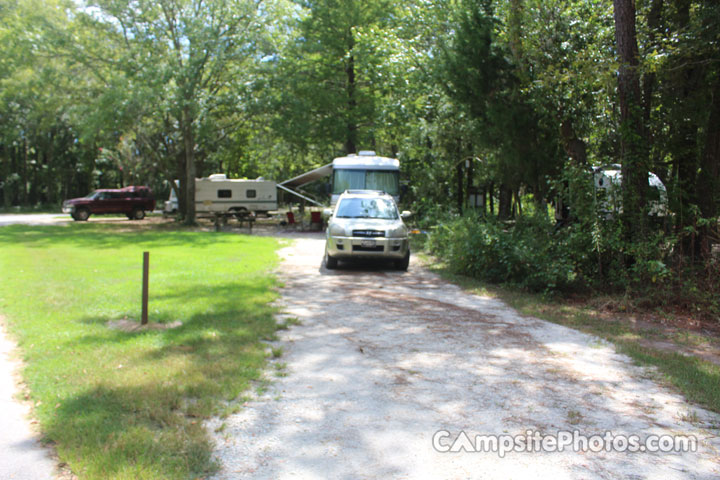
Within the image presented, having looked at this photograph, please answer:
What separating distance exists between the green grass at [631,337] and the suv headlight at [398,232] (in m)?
1.89

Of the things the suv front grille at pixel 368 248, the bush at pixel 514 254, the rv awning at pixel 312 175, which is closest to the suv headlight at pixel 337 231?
the suv front grille at pixel 368 248

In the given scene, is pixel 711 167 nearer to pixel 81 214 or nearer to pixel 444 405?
pixel 444 405

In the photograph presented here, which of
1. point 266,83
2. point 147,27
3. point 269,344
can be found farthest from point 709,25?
point 147,27

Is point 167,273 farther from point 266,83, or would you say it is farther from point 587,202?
point 266,83

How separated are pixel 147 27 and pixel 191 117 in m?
4.35

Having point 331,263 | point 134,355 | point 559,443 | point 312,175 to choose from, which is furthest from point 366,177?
point 559,443

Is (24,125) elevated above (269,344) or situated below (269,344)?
above

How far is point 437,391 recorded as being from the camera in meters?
4.74

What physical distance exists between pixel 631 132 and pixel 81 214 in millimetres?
32045

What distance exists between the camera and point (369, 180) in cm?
1941

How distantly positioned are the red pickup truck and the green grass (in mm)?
28781

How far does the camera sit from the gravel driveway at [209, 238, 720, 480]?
3447mm

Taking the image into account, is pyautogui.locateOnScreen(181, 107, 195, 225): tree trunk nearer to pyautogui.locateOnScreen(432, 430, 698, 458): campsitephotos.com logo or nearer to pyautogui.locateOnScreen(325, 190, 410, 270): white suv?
pyautogui.locateOnScreen(325, 190, 410, 270): white suv

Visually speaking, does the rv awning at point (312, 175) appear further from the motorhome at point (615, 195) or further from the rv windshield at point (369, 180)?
the motorhome at point (615, 195)
